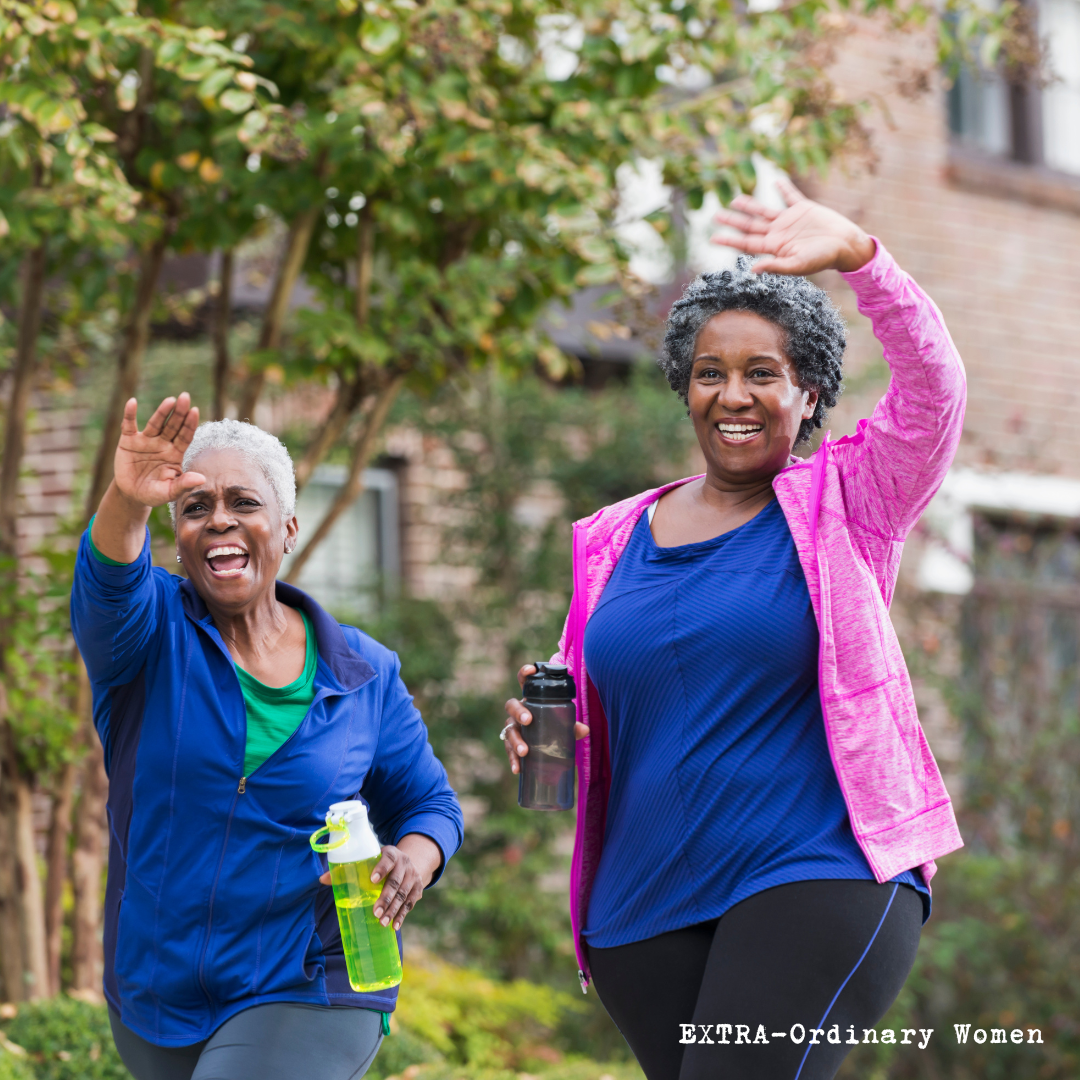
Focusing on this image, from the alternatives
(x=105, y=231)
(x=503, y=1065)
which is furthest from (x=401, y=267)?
(x=503, y=1065)

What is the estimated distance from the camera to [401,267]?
569 cm

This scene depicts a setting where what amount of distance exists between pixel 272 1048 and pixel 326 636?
85 centimetres

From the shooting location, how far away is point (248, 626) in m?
3.05

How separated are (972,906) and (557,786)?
538 cm

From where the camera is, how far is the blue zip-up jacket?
2801 millimetres

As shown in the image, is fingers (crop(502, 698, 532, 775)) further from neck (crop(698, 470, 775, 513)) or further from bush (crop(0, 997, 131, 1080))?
bush (crop(0, 997, 131, 1080))

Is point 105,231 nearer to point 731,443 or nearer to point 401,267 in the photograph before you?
point 401,267

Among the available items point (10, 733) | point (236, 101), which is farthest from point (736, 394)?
point (10, 733)

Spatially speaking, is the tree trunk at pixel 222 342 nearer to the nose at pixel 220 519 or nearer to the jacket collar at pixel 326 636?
the jacket collar at pixel 326 636

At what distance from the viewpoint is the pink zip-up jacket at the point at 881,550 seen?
2654 mm

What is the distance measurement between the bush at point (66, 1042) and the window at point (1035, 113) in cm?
873

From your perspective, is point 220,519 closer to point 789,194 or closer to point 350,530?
point 789,194

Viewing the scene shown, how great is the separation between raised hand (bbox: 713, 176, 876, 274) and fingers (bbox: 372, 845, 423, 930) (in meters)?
1.32

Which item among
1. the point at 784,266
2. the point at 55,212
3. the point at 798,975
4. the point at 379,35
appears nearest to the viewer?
the point at 784,266
